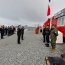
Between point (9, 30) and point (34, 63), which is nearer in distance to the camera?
point (34, 63)

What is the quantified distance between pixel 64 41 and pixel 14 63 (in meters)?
16.2

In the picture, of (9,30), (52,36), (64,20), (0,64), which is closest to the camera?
(0,64)

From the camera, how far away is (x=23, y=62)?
45.0ft

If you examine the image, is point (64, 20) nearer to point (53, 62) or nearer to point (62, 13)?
point (62, 13)

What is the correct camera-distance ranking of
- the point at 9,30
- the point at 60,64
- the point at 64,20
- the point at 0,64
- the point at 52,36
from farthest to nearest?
the point at 9,30, the point at 64,20, the point at 52,36, the point at 0,64, the point at 60,64

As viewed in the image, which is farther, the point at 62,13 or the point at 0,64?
the point at 62,13

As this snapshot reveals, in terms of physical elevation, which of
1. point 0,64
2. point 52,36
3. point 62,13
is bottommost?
point 0,64

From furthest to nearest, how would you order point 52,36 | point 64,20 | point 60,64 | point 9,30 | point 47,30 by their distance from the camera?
point 9,30 < point 64,20 < point 47,30 < point 52,36 < point 60,64

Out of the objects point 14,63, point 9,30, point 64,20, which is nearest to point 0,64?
point 14,63

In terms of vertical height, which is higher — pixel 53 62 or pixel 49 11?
pixel 49 11

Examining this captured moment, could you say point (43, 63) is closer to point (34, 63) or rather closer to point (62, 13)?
point (34, 63)

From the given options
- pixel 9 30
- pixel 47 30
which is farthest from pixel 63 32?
pixel 9 30

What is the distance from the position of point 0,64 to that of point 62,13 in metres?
16.4

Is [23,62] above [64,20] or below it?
below
